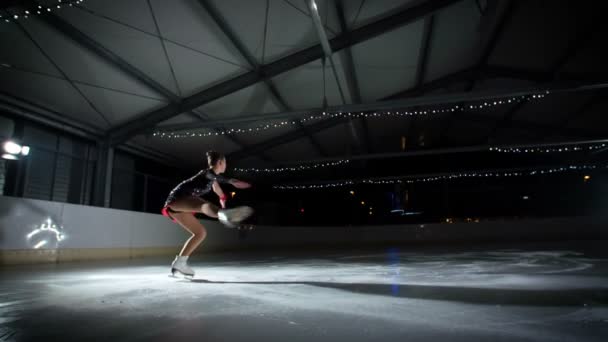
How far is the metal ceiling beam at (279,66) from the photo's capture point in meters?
6.89

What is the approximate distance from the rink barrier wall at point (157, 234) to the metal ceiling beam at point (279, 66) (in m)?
2.36

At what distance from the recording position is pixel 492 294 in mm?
2107

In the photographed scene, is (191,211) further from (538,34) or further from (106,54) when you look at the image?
(538,34)

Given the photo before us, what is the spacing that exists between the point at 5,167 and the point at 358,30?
316 inches

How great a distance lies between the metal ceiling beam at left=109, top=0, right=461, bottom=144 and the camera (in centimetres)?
689

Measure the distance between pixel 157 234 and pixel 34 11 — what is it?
501 cm

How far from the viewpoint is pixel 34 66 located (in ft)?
21.5

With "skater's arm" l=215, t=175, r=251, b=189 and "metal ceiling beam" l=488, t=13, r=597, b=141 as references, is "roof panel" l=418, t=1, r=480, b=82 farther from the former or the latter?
"skater's arm" l=215, t=175, r=251, b=189

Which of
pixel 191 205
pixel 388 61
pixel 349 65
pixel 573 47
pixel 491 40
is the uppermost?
pixel 491 40

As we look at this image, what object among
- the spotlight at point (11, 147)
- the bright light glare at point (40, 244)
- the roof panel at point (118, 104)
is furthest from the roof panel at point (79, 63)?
the bright light glare at point (40, 244)

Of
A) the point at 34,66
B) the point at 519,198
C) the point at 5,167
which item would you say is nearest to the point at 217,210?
the point at 34,66

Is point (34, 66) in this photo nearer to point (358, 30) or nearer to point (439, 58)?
point (358, 30)

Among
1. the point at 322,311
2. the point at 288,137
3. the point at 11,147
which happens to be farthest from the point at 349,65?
the point at 322,311

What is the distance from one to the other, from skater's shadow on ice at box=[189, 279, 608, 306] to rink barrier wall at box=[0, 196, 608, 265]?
210 inches
